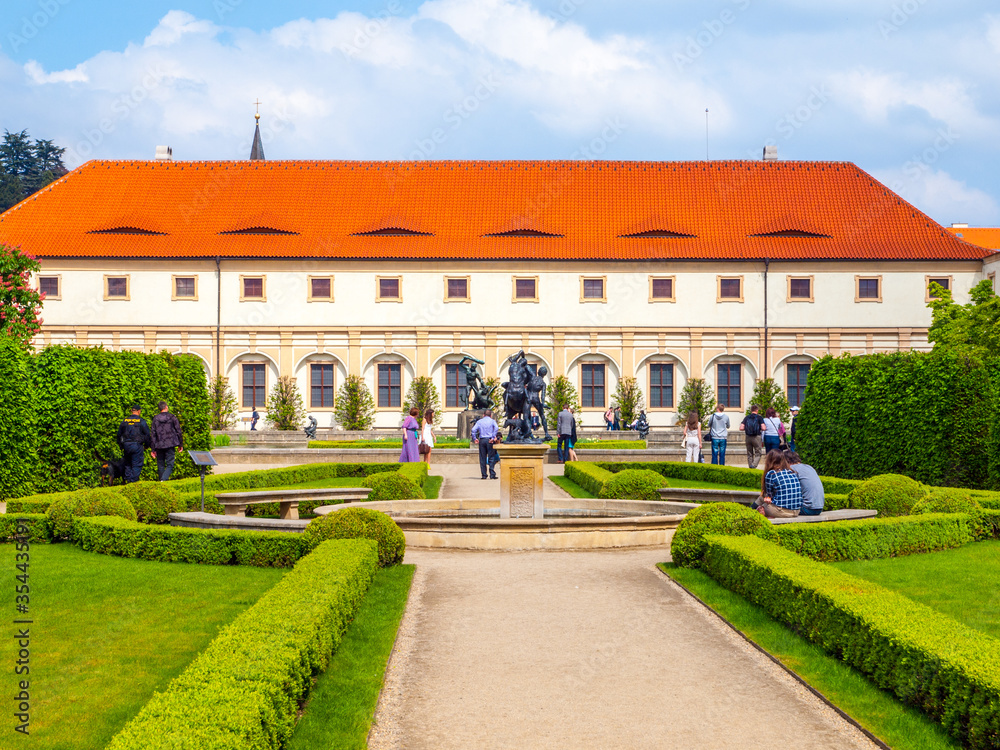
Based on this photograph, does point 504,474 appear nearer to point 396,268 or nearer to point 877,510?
point 877,510

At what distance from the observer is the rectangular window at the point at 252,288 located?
44469mm

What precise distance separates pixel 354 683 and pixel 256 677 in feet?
4.36

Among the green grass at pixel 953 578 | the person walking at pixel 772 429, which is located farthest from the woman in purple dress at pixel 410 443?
the green grass at pixel 953 578

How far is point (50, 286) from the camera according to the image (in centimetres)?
4412

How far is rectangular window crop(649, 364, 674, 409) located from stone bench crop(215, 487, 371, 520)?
29274mm

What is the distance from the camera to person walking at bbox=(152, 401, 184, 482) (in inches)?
729

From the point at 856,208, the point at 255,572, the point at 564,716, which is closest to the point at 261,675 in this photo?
the point at 564,716

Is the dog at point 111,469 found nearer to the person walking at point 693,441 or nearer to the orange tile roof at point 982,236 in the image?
the person walking at point 693,441

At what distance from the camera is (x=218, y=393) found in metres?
43.2

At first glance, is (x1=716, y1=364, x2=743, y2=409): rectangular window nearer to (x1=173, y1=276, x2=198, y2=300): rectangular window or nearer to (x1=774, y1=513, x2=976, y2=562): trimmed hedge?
(x1=173, y1=276, x2=198, y2=300): rectangular window

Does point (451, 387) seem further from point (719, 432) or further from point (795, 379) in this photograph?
point (719, 432)

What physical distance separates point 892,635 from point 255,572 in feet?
22.1

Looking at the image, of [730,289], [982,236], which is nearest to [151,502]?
[730,289]

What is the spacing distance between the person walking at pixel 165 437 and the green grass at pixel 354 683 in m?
10.2
